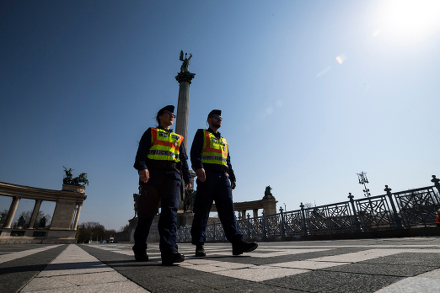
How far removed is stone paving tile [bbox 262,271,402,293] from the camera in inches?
39.6

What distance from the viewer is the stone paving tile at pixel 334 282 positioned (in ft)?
3.30

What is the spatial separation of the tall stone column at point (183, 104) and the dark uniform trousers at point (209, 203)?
21088mm

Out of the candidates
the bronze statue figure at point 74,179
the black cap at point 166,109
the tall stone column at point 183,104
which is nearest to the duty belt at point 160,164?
the black cap at point 166,109

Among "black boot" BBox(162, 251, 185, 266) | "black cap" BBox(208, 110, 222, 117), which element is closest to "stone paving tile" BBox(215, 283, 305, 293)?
"black boot" BBox(162, 251, 185, 266)

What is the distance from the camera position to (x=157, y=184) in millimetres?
2865

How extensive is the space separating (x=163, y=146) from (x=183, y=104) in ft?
83.9

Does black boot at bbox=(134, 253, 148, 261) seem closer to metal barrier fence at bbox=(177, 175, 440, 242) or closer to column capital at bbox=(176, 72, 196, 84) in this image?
metal barrier fence at bbox=(177, 175, 440, 242)

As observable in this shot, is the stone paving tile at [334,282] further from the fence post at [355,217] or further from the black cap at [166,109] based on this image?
the fence post at [355,217]

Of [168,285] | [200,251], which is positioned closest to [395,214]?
[200,251]

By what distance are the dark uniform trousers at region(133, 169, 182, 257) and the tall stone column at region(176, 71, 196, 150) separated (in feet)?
70.4

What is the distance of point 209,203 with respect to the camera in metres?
3.39

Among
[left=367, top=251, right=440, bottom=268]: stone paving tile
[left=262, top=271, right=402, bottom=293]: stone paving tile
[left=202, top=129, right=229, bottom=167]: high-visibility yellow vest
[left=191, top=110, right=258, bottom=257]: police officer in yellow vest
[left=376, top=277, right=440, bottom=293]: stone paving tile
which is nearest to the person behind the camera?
[left=376, top=277, right=440, bottom=293]: stone paving tile

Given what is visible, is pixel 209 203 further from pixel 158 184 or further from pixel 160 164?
pixel 160 164

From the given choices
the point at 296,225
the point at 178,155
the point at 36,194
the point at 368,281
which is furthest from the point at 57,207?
the point at 368,281
